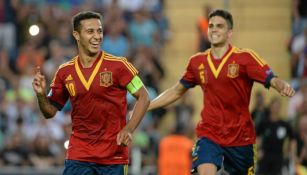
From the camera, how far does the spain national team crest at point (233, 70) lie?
408 inches

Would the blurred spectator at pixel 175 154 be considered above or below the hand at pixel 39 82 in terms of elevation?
below

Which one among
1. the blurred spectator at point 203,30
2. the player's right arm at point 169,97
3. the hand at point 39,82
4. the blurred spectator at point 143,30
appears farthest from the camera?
the blurred spectator at point 143,30

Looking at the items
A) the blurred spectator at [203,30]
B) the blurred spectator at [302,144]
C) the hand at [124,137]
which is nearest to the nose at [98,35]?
the hand at [124,137]

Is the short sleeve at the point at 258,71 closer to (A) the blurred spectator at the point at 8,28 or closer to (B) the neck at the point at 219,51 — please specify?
(B) the neck at the point at 219,51

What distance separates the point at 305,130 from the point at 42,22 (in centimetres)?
587

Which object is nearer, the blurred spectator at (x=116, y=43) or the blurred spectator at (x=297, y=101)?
the blurred spectator at (x=297, y=101)

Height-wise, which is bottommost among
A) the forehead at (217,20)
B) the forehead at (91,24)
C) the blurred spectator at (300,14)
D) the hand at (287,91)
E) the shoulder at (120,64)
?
the hand at (287,91)

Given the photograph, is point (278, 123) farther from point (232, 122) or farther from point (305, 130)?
point (232, 122)

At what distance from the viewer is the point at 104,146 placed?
928 centimetres

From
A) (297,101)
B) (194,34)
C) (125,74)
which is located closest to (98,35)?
(125,74)

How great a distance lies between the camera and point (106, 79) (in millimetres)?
9258

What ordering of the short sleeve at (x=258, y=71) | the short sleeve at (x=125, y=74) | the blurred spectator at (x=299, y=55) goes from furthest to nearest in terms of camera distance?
the blurred spectator at (x=299, y=55) → the short sleeve at (x=258, y=71) → the short sleeve at (x=125, y=74)

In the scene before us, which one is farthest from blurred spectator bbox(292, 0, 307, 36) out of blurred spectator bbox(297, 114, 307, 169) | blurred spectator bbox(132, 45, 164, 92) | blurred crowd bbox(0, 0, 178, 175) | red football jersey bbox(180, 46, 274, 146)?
red football jersey bbox(180, 46, 274, 146)

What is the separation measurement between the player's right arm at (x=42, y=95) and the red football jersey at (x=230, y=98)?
182 cm
